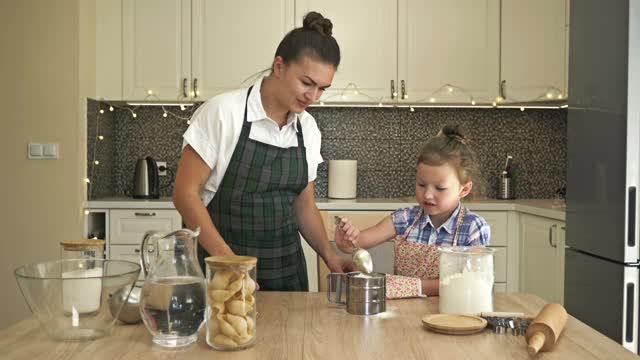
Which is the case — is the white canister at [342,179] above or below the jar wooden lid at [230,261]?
above

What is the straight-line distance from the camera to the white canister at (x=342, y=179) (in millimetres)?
4398

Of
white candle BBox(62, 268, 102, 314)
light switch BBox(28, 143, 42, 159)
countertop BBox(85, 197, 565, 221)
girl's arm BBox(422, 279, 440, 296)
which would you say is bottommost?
girl's arm BBox(422, 279, 440, 296)

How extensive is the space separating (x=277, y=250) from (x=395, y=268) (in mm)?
405

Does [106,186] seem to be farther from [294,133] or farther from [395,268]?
[395,268]

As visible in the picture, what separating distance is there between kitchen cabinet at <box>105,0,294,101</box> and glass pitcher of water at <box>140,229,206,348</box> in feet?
9.41

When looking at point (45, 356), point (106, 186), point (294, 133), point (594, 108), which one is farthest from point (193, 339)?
point (106, 186)

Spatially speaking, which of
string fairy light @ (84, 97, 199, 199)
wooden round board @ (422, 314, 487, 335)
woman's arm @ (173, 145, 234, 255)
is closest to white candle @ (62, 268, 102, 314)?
woman's arm @ (173, 145, 234, 255)

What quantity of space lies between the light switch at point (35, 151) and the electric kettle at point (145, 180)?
53 cm

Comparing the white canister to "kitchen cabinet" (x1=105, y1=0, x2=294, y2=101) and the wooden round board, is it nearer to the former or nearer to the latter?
"kitchen cabinet" (x1=105, y1=0, x2=294, y2=101)

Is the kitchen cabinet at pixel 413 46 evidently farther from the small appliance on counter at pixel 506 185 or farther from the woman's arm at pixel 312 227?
the woman's arm at pixel 312 227

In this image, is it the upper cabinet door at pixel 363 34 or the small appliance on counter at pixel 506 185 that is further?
the small appliance on counter at pixel 506 185

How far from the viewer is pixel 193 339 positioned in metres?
1.44

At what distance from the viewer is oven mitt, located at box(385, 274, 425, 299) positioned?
188cm

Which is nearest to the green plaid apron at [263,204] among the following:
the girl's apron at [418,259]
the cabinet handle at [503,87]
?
the girl's apron at [418,259]
